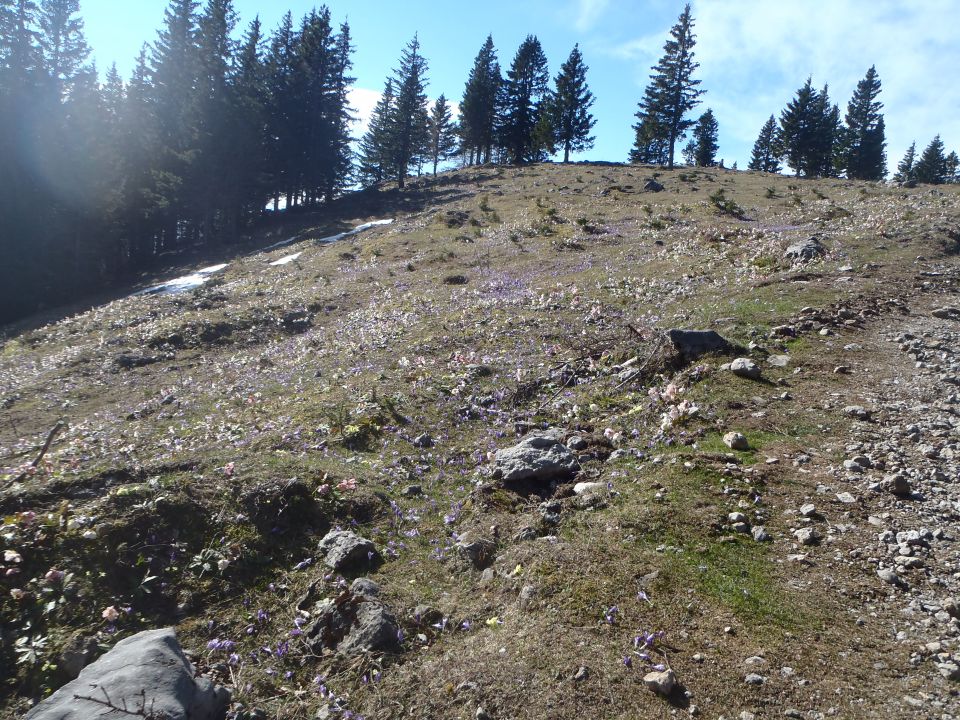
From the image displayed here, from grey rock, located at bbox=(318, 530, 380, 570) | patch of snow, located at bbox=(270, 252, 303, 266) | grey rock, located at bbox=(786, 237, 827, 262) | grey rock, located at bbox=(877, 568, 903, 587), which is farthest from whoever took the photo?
patch of snow, located at bbox=(270, 252, 303, 266)

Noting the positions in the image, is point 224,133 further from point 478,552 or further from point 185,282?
point 478,552

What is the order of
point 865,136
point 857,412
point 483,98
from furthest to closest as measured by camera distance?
point 483,98 < point 865,136 < point 857,412

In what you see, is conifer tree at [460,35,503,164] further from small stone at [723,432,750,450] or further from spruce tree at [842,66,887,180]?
small stone at [723,432,750,450]

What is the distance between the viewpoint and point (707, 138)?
8025 centimetres

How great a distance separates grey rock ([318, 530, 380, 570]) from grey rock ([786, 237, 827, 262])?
14.9 m

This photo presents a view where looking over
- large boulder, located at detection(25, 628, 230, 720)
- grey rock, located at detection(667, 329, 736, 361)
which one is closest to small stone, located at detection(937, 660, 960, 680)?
large boulder, located at detection(25, 628, 230, 720)

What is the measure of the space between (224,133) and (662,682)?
5382 centimetres

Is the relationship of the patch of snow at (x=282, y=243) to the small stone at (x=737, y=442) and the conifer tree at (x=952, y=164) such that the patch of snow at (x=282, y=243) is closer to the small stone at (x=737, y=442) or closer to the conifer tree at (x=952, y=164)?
the small stone at (x=737, y=442)

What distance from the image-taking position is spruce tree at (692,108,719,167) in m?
79.2

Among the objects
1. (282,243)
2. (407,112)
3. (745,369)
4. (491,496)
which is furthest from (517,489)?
(407,112)

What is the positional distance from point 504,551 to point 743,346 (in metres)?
6.56

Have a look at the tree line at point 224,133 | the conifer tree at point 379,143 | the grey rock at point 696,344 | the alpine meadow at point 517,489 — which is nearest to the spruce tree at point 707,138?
the tree line at point 224,133

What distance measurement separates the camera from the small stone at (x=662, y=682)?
163 inches

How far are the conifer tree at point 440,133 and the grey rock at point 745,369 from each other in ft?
276
